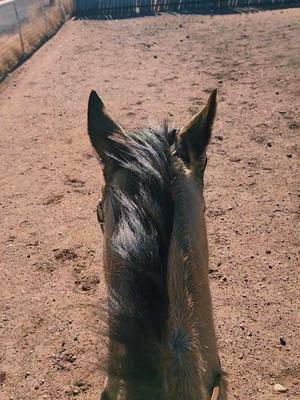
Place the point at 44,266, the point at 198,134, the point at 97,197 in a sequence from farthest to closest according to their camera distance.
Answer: the point at 97,197 < the point at 44,266 < the point at 198,134

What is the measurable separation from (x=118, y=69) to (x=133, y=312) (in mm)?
8179

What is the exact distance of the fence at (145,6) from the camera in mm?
13203

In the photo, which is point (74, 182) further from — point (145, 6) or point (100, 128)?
point (145, 6)

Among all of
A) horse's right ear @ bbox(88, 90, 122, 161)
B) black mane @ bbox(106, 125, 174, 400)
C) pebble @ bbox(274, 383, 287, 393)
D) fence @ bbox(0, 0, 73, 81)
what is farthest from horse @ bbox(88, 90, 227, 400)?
fence @ bbox(0, 0, 73, 81)

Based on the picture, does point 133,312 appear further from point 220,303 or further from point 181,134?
point 220,303

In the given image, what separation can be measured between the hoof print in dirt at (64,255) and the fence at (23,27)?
19.6 feet

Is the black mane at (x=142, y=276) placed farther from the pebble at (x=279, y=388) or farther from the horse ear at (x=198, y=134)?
the pebble at (x=279, y=388)

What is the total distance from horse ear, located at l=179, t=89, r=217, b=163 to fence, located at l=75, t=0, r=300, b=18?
1238cm

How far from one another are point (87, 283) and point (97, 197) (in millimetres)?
1324

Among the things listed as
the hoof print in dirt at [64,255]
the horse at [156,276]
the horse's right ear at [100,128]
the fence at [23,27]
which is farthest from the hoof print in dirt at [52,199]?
the fence at [23,27]

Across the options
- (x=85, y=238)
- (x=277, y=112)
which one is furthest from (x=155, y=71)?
(x=85, y=238)

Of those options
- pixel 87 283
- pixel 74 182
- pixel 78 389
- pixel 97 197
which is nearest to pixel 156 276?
pixel 78 389

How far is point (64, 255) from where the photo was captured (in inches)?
159

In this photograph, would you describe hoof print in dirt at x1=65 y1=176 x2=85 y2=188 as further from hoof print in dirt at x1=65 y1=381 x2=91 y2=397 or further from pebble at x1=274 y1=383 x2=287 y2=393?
pebble at x1=274 y1=383 x2=287 y2=393
